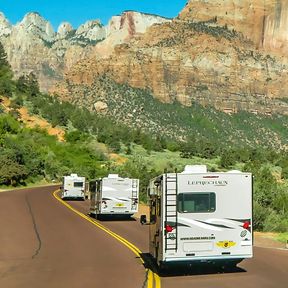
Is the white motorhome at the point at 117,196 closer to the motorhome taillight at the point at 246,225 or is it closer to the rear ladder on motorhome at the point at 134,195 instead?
the rear ladder on motorhome at the point at 134,195

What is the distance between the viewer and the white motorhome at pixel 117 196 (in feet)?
102

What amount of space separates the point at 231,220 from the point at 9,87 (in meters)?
104

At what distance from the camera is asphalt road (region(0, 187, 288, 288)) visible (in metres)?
13.2

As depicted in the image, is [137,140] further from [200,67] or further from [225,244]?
[225,244]

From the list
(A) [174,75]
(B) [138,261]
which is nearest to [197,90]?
(A) [174,75]

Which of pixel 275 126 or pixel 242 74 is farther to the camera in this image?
pixel 242 74

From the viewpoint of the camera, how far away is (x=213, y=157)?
104m

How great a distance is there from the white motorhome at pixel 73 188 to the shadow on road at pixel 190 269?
3695cm

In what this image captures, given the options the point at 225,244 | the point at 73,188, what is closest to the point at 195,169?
the point at 225,244

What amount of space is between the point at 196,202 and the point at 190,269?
217 centimetres

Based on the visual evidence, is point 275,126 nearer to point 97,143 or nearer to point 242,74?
point 242,74

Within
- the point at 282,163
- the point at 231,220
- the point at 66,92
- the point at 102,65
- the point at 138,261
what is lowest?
the point at 138,261

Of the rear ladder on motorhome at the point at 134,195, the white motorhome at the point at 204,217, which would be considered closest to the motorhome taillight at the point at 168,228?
the white motorhome at the point at 204,217

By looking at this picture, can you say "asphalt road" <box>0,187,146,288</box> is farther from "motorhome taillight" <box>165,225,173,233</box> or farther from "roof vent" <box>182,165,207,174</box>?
"roof vent" <box>182,165,207,174</box>
